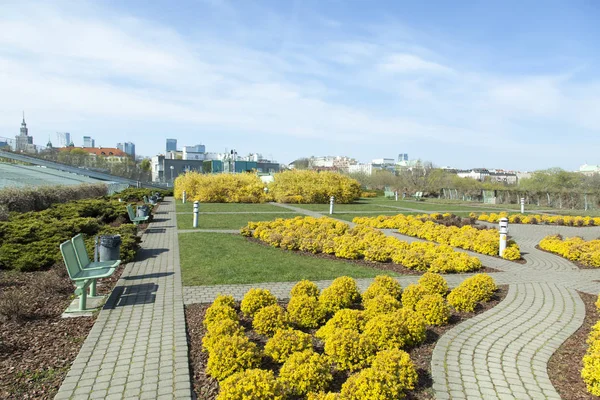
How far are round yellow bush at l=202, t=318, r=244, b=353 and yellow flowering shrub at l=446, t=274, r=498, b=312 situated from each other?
116 inches

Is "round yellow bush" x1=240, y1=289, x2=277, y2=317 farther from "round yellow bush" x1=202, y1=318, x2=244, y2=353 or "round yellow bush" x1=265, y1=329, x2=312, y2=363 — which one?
"round yellow bush" x1=265, y1=329, x2=312, y2=363

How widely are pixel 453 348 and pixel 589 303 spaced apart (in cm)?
322

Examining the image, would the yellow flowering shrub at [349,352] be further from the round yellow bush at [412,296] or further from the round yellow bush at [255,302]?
the round yellow bush at [412,296]

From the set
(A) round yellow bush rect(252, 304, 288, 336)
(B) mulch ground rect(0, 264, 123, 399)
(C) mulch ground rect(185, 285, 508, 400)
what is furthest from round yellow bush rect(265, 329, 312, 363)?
(B) mulch ground rect(0, 264, 123, 399)

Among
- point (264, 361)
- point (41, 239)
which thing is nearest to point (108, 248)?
point (41, 239)

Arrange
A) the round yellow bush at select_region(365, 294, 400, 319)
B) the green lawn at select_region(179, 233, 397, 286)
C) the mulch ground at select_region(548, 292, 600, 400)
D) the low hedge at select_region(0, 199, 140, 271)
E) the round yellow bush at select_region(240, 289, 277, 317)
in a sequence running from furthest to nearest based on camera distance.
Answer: the low hedge at select_region(0, 199, 140, 271)
the green lawn at select_region(179, 233, 397, 286)
the round yellow bush at select_region(240, 289, 277, 317)
the round yellow bush at select_region(365, 294, 400, 319)
the mulch ground at select_region(548, 292, 600, 400)

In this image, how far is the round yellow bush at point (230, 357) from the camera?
353cm

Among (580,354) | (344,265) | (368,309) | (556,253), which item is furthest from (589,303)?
(556,253)

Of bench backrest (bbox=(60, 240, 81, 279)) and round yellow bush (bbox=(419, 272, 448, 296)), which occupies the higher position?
bench backrest (bbox=(60, 240, 81, 279))

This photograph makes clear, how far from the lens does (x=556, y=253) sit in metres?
10.5

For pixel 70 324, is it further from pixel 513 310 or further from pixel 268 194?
pixel 268 194

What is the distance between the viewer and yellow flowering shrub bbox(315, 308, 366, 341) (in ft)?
14.3

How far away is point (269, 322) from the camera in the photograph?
4574mm

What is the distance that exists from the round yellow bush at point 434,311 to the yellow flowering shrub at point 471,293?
0.59 m
